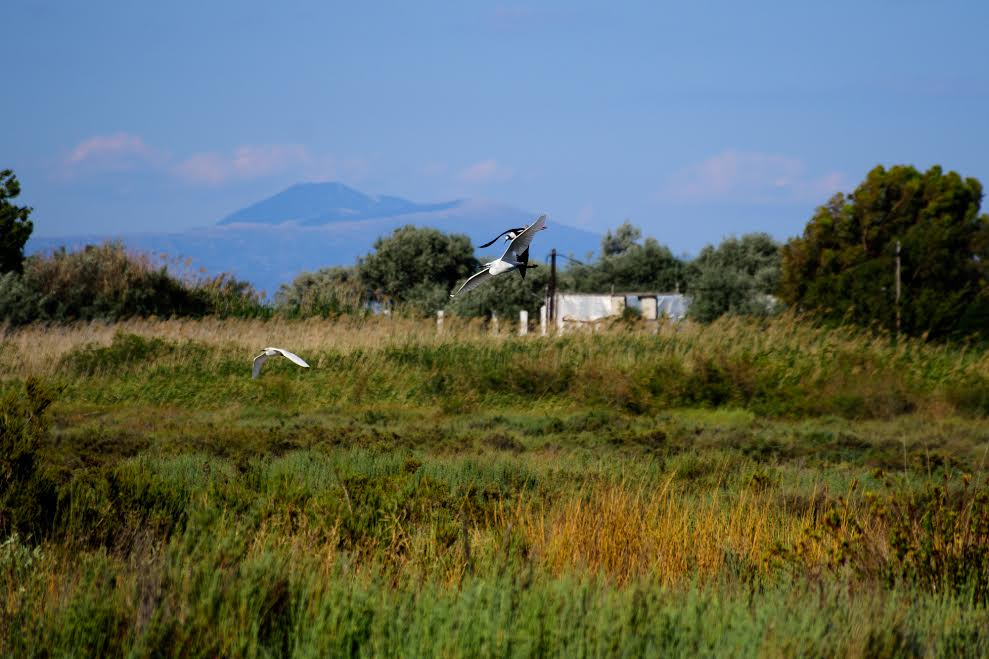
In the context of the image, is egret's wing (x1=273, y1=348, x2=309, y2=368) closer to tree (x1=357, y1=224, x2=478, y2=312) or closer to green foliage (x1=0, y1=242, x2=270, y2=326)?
green foliage (x1=0, y1=242, x2=270, y2=326)

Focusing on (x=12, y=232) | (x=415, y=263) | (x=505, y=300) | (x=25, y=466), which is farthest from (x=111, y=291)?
(x=25, y=466)

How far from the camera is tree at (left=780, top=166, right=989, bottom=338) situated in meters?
31.9

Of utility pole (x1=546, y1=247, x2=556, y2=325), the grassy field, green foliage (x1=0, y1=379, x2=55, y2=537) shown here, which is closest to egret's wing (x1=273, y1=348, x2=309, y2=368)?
the grassy field

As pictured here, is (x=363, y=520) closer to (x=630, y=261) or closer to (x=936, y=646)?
(x=936, y=646)

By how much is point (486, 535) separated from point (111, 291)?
29.0m

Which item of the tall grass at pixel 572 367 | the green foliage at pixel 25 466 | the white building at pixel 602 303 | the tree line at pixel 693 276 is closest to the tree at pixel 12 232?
the tree line at pixel 693 276

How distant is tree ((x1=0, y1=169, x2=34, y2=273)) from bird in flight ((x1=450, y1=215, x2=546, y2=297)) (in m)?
34.4

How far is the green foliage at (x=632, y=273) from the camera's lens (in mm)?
61750

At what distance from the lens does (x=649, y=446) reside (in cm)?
1398

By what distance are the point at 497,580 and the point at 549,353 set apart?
60.7 feet

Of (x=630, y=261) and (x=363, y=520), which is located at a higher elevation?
(x=630, y=261)

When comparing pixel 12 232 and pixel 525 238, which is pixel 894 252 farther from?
pixel 525 238

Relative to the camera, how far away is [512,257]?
156 inches

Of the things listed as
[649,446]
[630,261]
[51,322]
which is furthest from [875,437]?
[630,261]
